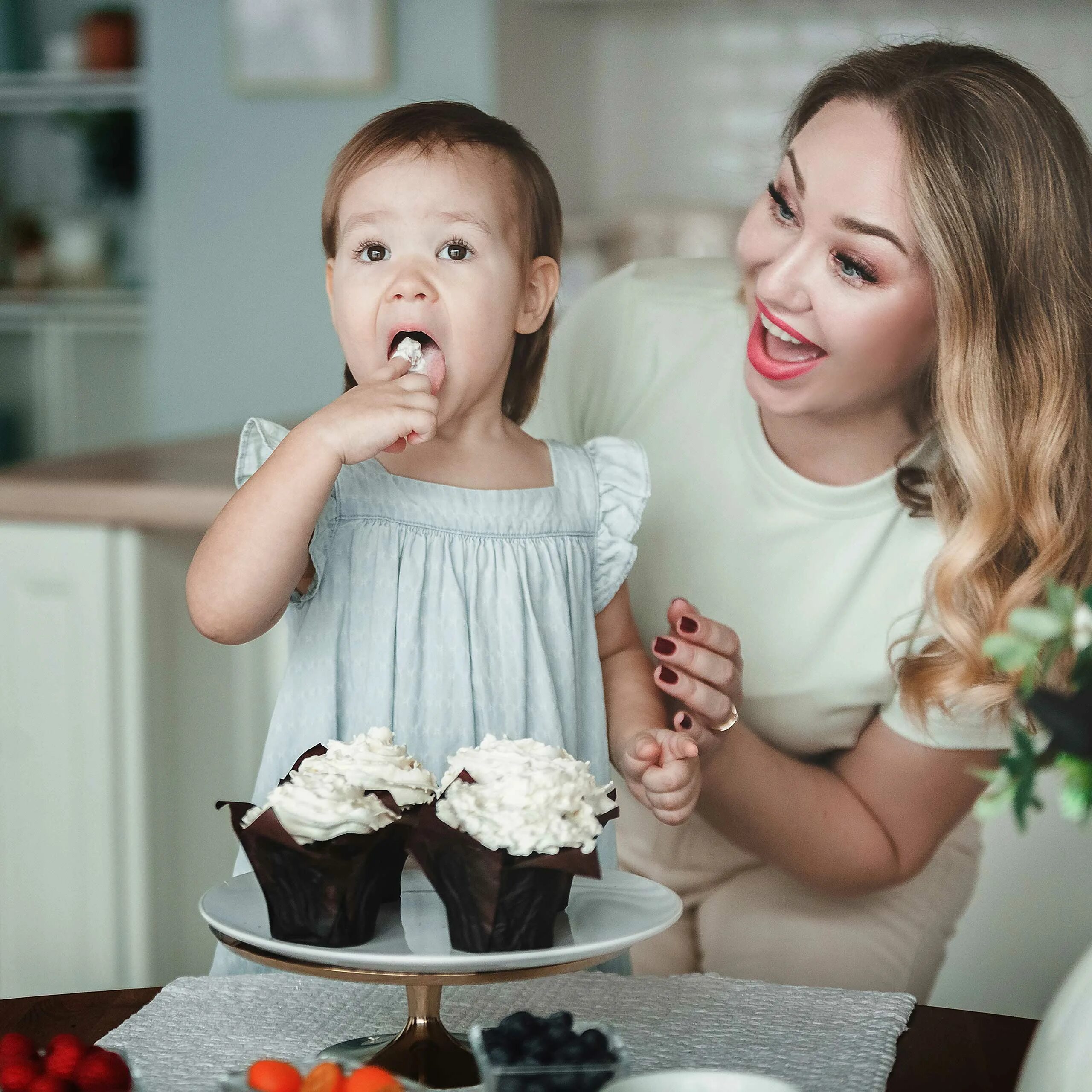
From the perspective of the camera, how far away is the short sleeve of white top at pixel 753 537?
1457mm

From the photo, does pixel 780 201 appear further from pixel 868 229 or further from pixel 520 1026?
pixel 520 1026

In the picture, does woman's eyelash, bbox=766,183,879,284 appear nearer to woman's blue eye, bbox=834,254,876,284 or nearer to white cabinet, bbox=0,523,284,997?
woman's blue eye, bbox=834,254,876,284

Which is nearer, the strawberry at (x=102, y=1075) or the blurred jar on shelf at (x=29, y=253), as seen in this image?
the strawberry at (x=102, y=1075)

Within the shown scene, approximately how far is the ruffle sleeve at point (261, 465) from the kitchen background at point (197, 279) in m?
0.79

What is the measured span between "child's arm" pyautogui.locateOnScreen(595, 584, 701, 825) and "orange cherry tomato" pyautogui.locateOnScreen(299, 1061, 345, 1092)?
1.22 feet

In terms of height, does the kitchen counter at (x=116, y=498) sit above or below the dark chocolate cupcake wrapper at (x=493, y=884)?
below

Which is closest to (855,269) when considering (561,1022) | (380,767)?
(380,767)

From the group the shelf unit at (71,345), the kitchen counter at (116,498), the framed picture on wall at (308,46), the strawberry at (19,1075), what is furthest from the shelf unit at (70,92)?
the strawberry at (19,1075)

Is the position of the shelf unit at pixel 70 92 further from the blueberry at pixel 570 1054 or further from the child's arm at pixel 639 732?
the blueberry at pixel 570 1054

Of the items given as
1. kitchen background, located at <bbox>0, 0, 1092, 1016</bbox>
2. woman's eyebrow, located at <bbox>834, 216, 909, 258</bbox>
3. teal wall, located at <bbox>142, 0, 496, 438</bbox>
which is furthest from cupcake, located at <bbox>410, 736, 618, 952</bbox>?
teal wall, located at <bbox>142, 0, 496, 438</bbox>

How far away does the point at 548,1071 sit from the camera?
0.70 m

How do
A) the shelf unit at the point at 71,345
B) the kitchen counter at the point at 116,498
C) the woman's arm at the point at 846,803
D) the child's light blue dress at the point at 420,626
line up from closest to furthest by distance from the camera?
the child's light blue dress at the point at 420,626
the woman's arm at the point at 846,803
the kitchen counter at the point at 116,498
the shelf unit at the point at 71,345

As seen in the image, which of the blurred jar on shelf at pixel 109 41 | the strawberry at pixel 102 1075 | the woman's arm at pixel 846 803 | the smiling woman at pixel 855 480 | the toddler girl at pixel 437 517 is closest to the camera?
the strawberry at pixel 102 1075

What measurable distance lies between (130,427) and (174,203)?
1055 mm
